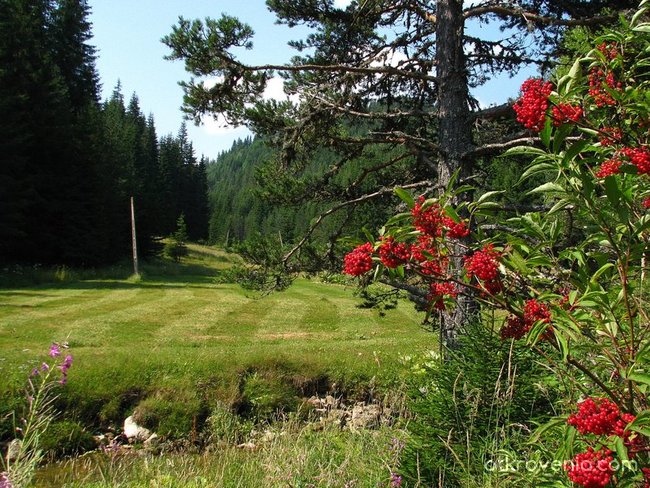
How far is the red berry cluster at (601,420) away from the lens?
4.49ft

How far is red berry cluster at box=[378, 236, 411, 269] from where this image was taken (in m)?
2.05

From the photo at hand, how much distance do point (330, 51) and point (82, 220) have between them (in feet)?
69.7

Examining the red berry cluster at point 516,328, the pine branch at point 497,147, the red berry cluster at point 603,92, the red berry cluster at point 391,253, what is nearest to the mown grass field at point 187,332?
the red berry cluster at point 391,253

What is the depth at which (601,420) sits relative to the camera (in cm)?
137

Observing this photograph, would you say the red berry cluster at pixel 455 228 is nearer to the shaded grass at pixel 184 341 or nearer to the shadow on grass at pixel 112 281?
the shaded grass at pixel 184 341

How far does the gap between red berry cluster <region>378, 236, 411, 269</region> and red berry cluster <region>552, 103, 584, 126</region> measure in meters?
0.77

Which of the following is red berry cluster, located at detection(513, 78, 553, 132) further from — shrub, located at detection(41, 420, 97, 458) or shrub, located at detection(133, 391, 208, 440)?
shrub, located at detection(41, 420, 97, 458)

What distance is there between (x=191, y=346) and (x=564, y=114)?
983 centimetres

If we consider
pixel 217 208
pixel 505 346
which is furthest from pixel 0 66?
pixel 217 208

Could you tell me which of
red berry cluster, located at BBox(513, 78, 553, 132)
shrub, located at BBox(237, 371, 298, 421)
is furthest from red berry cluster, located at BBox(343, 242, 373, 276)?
shrub, located at BBox(237, 371, 298, 421)

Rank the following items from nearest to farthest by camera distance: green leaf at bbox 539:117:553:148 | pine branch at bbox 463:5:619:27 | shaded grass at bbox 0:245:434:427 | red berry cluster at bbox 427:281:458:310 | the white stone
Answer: green leaf at bbox 539:117:553:148 → red berry cluster at bbox 427:281:458:310 → pine branch at bbox 463:5:619:27 → the white stone → shaded grass at bbox 0:245:434:427

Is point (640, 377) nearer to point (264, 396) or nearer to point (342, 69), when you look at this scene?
point (342, 69)

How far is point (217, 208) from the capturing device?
8338cm

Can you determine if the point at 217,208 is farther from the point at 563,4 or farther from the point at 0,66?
the point at 563,4
